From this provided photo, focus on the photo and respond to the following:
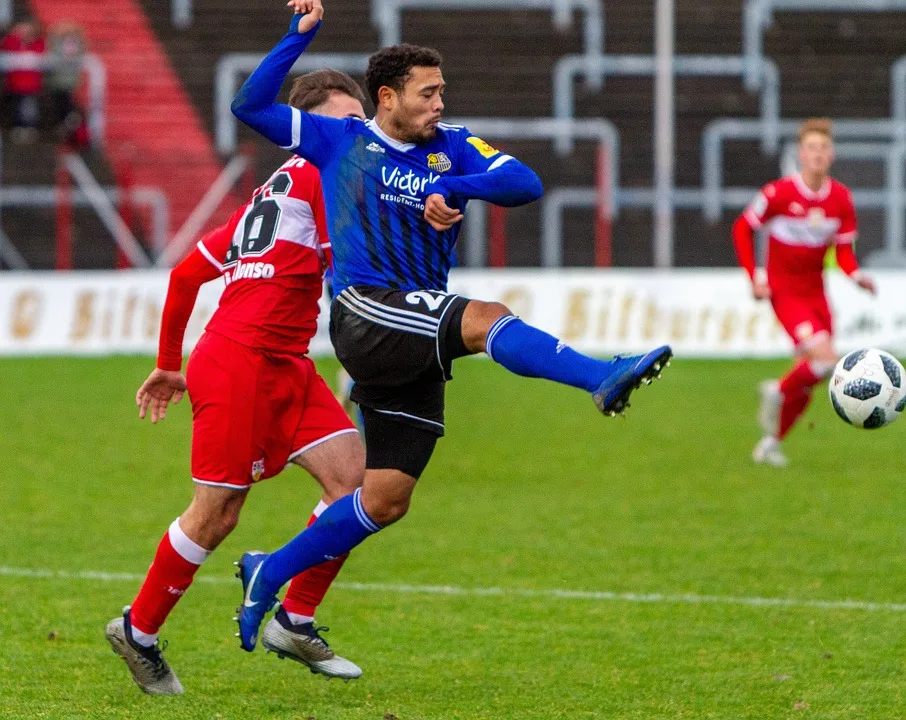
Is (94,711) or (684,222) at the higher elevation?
(94,711)

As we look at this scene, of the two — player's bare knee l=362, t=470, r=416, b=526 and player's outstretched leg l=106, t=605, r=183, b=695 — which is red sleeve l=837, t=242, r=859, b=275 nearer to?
player's bare knee l=362, t=470, r=416, b=526

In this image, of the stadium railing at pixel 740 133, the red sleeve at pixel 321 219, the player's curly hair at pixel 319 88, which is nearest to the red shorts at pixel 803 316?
the player's curly hair at pixel 319 88

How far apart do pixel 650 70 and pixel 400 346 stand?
1898 cm

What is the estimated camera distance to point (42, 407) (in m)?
13.5

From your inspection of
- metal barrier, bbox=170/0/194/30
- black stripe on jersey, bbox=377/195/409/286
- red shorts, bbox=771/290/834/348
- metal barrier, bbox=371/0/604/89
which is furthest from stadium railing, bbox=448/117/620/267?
black stripe on jersey, bbox=377/195/409/286

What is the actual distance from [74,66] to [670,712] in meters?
17.6

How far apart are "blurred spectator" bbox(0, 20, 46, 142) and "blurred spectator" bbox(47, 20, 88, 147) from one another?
0.67ft

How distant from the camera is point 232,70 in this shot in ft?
74.3

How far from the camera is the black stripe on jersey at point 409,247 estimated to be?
513 cm

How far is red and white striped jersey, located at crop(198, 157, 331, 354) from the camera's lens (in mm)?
5449

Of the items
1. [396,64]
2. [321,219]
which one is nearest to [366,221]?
[321,219]

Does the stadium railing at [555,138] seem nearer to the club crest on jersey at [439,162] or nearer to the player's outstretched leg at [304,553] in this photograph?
the club crest on jersey at [439,162]

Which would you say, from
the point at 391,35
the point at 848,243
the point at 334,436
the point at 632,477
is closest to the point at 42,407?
the point at 632,477

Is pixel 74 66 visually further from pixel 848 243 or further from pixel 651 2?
pixel 848 243
